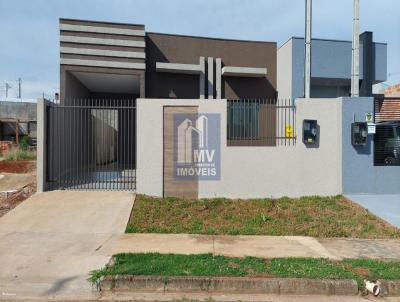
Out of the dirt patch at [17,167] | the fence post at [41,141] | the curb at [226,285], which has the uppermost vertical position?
the fence post at [41,141]

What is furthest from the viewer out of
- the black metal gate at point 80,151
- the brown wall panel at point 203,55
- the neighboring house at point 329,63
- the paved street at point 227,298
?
the neighboring house at point 329,63

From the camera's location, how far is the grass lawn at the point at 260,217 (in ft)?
24.8

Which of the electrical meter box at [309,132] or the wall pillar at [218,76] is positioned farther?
the wall pillar at [218,76]

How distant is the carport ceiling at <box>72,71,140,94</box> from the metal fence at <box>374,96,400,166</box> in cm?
827

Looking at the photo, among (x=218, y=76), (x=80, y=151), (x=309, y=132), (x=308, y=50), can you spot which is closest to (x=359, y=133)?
(x=309, y=132)

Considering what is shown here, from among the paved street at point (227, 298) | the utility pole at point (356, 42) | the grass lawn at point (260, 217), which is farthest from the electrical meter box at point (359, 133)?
the paved street at point (227, 298)

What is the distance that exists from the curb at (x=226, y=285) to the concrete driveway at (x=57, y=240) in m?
0.40

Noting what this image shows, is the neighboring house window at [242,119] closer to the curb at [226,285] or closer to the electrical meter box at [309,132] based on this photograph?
the electrical meter box at [309,132]

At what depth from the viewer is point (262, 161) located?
32.4 ft

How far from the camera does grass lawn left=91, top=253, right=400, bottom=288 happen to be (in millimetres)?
4957

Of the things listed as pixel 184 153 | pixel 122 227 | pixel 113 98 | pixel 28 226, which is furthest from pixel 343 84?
pixel 28 226

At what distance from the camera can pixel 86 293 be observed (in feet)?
15.0

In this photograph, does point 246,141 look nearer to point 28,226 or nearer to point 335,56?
point 28,226

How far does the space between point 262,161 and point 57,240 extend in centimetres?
563
